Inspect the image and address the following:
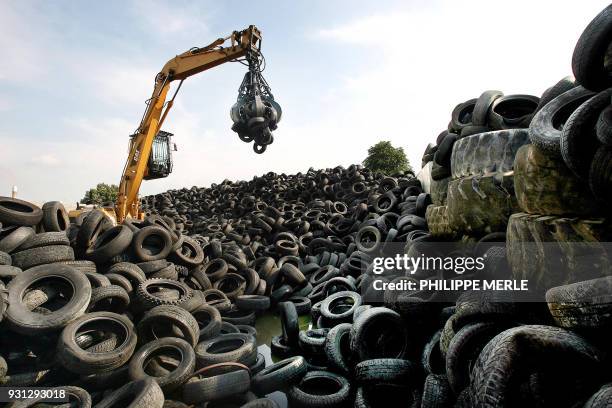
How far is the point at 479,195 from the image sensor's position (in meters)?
4.93

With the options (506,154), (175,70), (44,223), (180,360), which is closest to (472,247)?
(506,154)

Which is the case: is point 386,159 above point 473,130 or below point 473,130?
above

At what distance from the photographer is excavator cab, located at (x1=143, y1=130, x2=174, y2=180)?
12289 millimetres

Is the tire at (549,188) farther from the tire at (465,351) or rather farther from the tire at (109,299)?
the tire at (109,299)

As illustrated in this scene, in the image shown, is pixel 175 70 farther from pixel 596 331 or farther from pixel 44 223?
pixel 596 331

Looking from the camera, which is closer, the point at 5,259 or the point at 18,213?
the point at 5,259

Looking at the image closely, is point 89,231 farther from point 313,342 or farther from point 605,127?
point 605,127

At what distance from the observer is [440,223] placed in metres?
5.88

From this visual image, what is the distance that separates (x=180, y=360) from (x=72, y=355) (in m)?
1.12

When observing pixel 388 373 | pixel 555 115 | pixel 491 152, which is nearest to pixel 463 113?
pixel 491 152

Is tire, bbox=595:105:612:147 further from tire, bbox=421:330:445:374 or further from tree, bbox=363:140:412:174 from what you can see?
tree, bbox=363:140:412:174

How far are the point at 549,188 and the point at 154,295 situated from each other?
5.11 m

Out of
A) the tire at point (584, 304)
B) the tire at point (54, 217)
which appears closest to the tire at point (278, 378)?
the tire at point (584, 304)

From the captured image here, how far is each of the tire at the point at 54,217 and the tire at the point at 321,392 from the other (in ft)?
15.8
